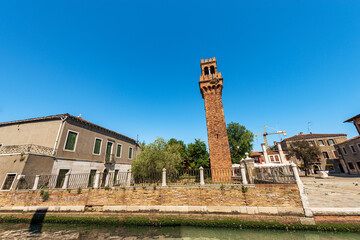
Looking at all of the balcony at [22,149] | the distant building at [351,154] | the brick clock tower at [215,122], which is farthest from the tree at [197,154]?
the distant building at [351,154]

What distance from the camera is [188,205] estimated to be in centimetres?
792

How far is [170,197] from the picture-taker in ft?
26.8

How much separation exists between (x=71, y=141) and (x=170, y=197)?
39.0ft

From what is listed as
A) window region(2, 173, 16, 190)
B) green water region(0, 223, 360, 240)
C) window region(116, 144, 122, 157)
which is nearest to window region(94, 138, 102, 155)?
window region(116, 144, 122, 157)

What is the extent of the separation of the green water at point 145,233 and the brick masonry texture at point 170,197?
117 centimetres

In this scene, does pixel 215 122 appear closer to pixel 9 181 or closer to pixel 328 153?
pixel 9 181

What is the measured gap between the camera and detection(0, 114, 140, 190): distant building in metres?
10.6

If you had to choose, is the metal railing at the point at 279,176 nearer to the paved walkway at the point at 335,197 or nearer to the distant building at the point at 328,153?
the paved walkway at the point at 335,197

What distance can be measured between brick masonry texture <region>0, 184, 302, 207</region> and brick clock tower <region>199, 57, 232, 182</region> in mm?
4777

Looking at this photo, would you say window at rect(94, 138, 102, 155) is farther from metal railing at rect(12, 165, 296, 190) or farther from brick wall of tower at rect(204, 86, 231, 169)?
brick wall of tower at rect(204, 86, 231, 169)

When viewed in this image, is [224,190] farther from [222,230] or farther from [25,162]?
[25,162]

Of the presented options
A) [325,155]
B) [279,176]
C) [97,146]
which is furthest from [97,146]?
[325,155]

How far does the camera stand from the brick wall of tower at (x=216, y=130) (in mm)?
14055

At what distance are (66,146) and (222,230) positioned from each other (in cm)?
1482
